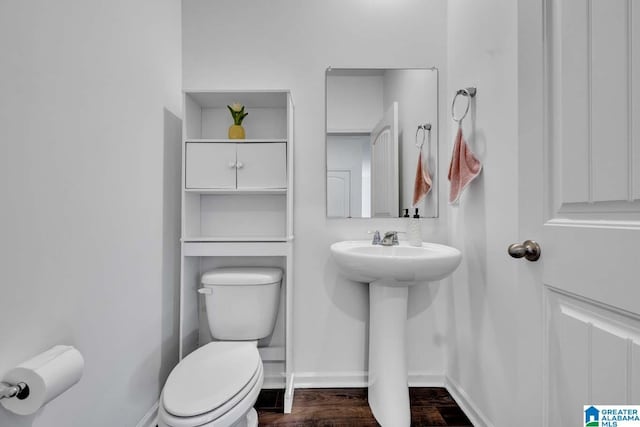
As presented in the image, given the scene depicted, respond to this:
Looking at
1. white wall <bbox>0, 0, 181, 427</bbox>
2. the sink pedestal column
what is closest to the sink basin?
the sink pedestal column

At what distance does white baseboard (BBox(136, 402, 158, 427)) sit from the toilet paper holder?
0.78 metres

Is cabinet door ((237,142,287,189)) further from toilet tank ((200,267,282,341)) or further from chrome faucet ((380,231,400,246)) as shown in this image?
chrome faucet ((380,231,400,246))

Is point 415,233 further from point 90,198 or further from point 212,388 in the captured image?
point 90,198

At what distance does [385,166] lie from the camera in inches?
71.2

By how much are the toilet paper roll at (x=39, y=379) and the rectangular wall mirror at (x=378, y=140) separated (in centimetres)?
130

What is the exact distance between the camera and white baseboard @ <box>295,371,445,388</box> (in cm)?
179

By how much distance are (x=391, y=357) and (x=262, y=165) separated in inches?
44.4

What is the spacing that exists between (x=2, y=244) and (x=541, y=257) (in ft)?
4.27

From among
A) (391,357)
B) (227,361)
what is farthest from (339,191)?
(227,361)

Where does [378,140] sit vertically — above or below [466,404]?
above

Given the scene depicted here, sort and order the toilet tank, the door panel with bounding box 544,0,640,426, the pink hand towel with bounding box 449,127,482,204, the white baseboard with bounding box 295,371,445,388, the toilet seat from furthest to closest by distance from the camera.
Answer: the white baseboard with bounding box 295,371,445,388 → the toilet tank → the pink hand towel with bounding box 449,127,482,204 → the toilet seat → the door panel with bounding box 544,0,640,426

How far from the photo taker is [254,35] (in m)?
1.80

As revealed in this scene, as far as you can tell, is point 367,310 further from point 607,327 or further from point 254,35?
point 254,35

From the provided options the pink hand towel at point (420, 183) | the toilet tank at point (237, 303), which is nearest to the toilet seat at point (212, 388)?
the toilet tank at point (237, 303)
